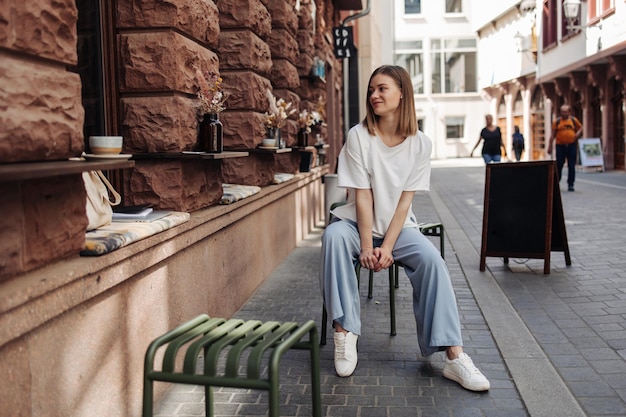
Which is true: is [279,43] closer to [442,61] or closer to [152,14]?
[152,14]

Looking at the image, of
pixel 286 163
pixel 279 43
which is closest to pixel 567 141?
pixel 286 163

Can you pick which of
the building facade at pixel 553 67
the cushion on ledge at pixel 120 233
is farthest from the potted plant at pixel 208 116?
the building facade at pixel 553 67

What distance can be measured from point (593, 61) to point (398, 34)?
28263mm

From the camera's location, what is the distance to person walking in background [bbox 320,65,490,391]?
14.1 feet

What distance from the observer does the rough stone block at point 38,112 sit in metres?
2.59

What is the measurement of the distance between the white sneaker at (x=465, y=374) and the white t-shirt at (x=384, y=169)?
864 mm

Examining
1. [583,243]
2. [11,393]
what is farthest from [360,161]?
[583,243]

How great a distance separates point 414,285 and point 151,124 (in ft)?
5.87

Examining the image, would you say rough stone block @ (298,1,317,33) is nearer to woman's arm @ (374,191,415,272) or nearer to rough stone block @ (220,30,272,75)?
rough stone block @ (220,30,272,75)

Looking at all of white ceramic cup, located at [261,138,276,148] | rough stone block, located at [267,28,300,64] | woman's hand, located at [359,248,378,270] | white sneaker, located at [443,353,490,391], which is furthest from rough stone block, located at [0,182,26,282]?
rough stone block, located at [267,28,300,64]

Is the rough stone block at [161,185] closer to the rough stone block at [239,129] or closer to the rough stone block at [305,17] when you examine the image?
the rough stone block at [239,129]

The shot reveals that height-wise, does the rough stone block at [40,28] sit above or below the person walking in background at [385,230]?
above

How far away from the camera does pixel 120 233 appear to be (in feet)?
11.6

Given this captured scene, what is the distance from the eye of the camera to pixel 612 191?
55.3 feet
